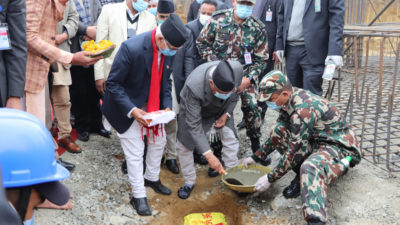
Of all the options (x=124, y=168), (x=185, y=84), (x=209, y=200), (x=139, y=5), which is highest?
(x=139, y=5)

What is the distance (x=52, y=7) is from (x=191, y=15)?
3.57 metres

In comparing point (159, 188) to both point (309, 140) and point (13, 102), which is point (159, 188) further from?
point (13, 102)

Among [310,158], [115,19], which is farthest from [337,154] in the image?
[115,19]

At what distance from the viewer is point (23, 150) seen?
1.15 m

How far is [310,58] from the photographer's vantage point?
158 inches

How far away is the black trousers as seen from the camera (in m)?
4.62

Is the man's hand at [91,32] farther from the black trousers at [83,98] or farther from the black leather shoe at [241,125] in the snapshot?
the black leather shoe at [241,125]

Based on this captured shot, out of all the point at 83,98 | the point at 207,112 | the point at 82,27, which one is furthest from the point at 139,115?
the point at 83,98

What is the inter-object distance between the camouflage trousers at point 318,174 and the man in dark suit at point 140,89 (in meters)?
1.42

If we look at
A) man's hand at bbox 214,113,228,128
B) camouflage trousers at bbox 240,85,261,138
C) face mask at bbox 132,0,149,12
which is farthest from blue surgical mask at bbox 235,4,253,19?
man's hand at bbox 214,113,228,128

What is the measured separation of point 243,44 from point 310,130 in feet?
4.97

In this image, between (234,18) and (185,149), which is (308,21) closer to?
(234,18)

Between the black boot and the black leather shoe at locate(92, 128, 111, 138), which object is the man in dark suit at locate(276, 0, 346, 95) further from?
the black leather shoe at locate(92, 128, 111, 138)

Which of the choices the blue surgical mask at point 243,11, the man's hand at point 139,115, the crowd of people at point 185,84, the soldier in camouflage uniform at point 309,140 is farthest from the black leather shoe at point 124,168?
the blue surgical mask at point 243,11
